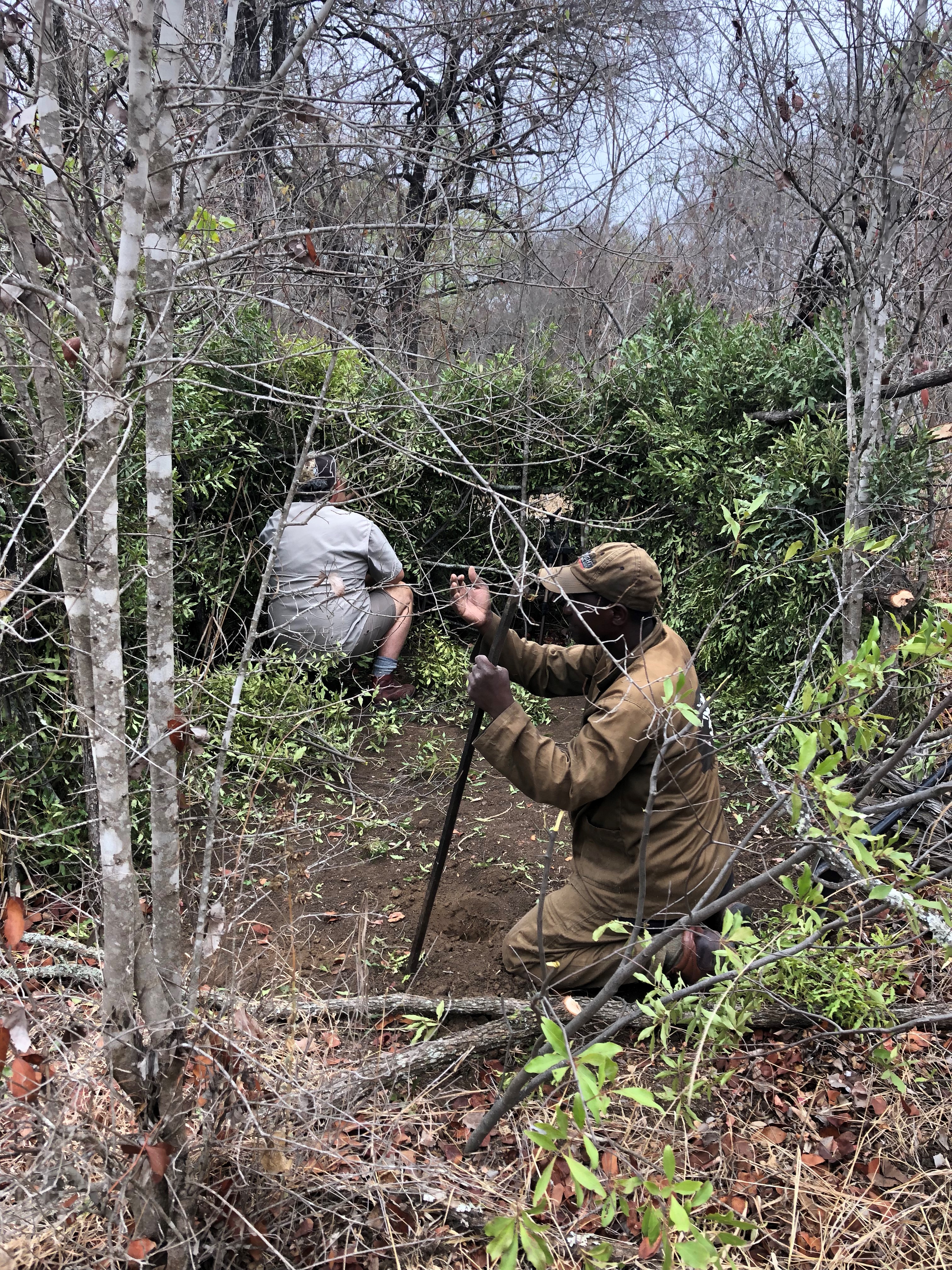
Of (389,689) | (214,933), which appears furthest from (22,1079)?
(389,689)

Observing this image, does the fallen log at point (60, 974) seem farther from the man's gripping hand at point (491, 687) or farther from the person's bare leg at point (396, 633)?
the person's bare leg at point (396, 633)

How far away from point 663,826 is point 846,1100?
101 centimetres

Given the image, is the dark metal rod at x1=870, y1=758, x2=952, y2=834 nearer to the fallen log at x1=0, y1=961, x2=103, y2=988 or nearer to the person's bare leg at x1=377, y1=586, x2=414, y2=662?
the fallen log at x1=0, y1=961, x2=103, y2=988

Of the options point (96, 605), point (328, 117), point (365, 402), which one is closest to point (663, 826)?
point (365, 402)

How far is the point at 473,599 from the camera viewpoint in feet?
10.2

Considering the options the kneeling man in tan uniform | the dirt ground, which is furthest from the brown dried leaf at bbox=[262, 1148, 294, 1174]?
the kneeling man in tan uniform

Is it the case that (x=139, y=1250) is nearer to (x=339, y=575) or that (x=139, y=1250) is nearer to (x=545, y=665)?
(x=545, y=665)

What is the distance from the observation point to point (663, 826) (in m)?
2.97

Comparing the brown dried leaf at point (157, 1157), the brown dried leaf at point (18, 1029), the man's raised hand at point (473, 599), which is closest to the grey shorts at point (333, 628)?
the man's raised hand at point (473, 599)

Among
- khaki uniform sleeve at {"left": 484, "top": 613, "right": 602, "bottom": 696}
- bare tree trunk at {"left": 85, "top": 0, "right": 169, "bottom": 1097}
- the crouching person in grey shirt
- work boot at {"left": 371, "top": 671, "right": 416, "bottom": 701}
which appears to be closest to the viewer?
bare tree trunk at {"left": 85, "top": 0, "right": 169, "bottom": 1097}

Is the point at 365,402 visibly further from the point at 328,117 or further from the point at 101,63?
the point at 101,63

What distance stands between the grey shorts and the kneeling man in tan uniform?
6.51 ft

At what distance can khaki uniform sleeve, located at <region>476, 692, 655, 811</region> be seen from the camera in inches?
107

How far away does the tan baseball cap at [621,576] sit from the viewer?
289 cm
